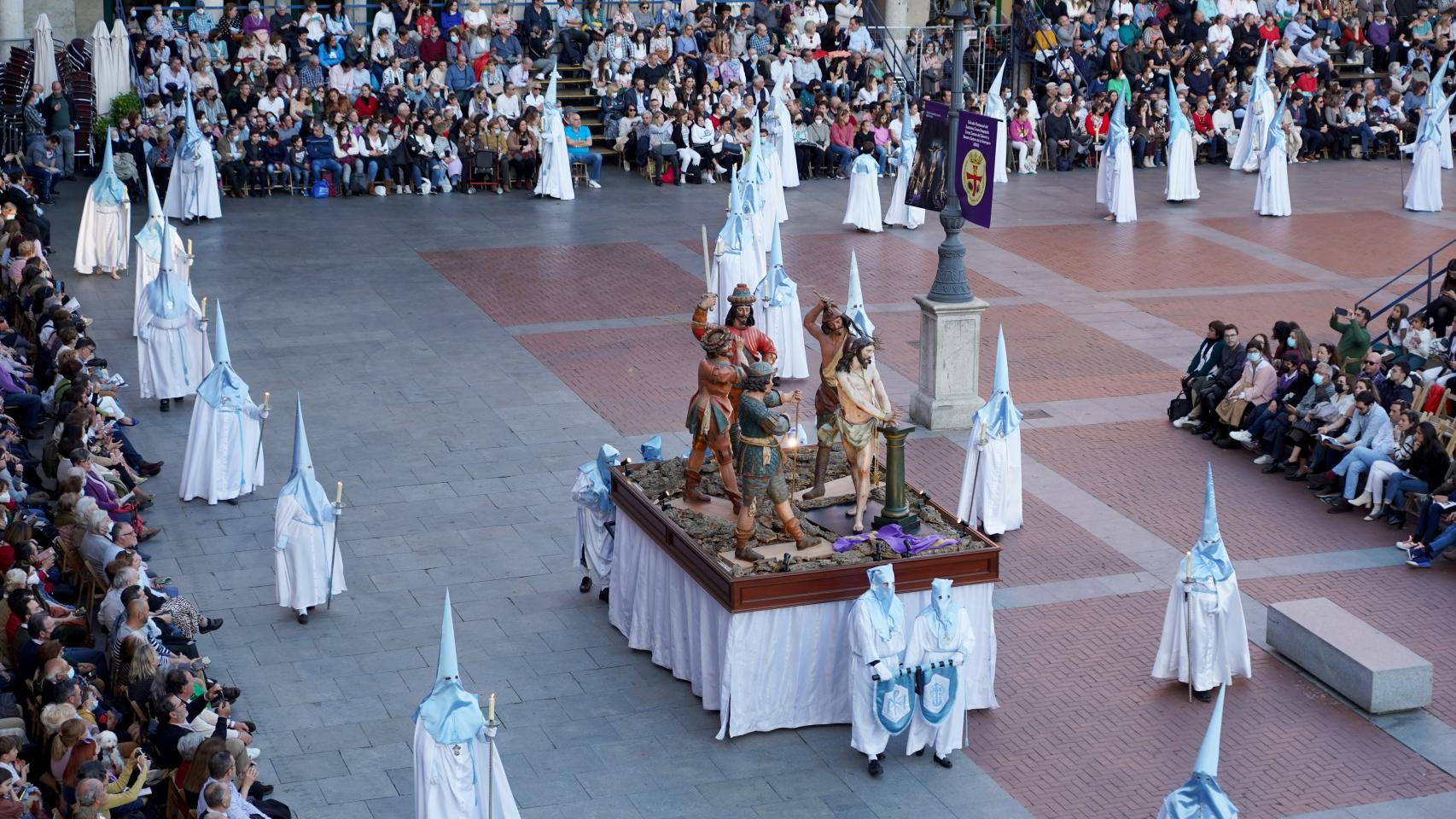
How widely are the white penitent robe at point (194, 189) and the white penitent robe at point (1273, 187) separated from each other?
55.1ft

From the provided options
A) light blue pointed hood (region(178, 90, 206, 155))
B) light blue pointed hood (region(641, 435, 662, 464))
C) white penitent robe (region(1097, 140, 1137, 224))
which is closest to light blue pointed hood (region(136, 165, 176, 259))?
light blue pointed hood (region(178, 90, 206, 155))

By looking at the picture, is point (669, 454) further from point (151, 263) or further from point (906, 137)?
point (906, 137)

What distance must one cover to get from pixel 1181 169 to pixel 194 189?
16.2 meters

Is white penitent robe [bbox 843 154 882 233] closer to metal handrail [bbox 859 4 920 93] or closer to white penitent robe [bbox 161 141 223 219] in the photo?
metal handrail [bbox 859 4 920 93]

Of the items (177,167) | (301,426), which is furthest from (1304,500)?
(177,167)

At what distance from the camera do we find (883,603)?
1270 cm

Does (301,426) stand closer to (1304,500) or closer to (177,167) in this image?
(1304,500)

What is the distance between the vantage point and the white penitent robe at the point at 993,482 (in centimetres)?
1686

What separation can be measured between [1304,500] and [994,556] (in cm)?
627

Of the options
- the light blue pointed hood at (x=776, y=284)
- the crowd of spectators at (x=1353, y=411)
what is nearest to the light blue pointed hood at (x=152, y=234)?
the light blue pointed hood at (x=776, y=284)

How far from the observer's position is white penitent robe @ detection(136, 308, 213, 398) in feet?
65.8

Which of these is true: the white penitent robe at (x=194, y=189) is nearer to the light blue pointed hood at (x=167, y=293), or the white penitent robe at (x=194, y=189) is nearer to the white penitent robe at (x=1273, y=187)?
the light blue pointed hood at (x=167, y=293)

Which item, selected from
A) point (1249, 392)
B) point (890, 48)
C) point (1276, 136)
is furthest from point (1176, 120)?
point (1249, 392)

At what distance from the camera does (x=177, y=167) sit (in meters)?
28.5
